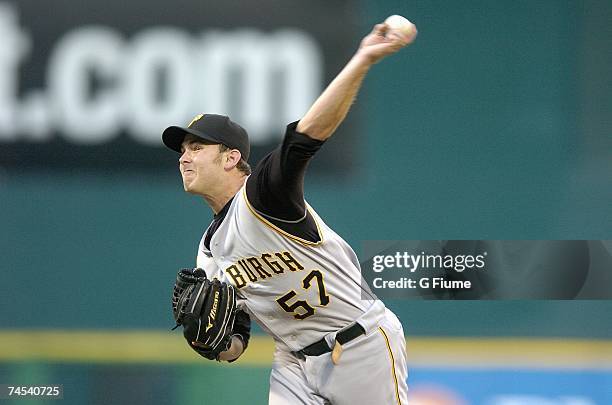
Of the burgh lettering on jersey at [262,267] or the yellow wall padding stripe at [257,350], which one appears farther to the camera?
the yellow wall padding stripe at [257,350]

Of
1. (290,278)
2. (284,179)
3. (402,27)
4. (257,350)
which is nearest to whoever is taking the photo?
(402,27)

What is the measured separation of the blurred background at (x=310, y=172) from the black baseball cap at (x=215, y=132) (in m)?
1.19

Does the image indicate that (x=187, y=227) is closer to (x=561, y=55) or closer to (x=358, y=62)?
(x=561, y=55)

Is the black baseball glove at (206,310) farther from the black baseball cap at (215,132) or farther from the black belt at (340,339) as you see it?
the black baseball cap at (215,132)

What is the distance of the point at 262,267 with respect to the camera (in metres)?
2.75

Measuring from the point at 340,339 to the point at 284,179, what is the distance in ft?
2.03

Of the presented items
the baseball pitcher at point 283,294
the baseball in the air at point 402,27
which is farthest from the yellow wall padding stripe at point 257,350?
the baseball in the air at point 402,27

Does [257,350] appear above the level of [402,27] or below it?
below

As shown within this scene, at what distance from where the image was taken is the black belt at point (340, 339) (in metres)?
2.82

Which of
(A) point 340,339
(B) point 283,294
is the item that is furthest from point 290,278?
(A) point 340,339

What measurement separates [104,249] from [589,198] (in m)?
2.16

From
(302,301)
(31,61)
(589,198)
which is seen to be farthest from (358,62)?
(31,61)

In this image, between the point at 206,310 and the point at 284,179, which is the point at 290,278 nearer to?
the point at 206,310

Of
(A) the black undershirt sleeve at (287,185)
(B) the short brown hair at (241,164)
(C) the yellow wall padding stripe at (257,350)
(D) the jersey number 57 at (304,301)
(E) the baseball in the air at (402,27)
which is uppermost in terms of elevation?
(B) the short brown hair at (241,164)
